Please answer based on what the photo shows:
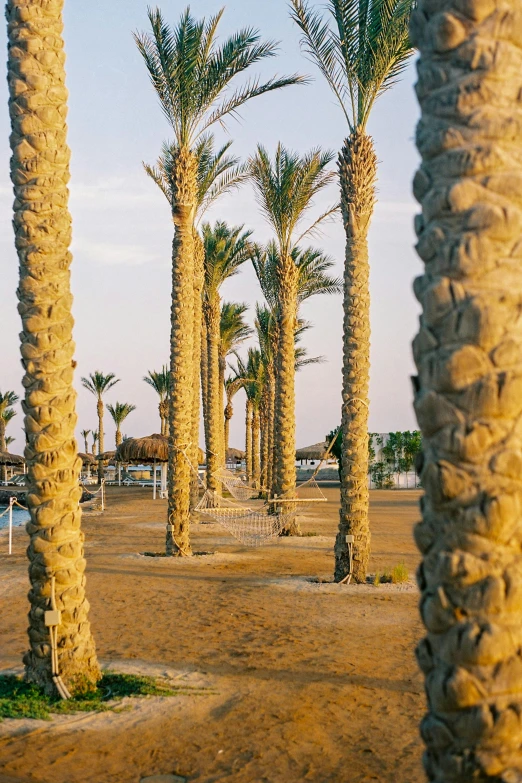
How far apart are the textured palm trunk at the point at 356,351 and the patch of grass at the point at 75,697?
565 centimetres

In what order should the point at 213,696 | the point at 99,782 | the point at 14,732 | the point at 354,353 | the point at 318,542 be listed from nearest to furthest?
the point at 99,782 → the point at 14,732 → the point at 213,696 → the point at 354,353 → the point at 318,542

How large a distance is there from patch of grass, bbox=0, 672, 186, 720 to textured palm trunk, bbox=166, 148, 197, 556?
25.8 ft

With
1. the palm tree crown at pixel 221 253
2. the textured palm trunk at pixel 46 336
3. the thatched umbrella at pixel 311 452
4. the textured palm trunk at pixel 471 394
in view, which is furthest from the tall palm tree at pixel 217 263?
the thatched umbrella at pixel 311 452

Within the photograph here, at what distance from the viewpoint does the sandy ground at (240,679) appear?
4988 mm

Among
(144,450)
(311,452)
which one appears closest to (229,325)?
(144,450)

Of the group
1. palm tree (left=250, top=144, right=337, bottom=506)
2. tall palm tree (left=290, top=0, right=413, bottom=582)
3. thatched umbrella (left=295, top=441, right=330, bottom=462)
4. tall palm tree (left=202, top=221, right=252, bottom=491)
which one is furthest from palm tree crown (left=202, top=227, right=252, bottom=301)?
A: thatched umbrella (left=295, top=441, right=330, bottom=462)

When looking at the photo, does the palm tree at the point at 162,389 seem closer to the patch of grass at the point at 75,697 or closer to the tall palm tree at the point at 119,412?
the tall palm tree at the point at 119,412

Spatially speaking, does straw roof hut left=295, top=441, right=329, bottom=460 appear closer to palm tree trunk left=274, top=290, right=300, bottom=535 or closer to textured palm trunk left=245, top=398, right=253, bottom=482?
textured palm trunk left=245, top=398, right=253, bottom=482

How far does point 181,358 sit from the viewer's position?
1514cm

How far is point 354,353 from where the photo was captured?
12383 millimetres

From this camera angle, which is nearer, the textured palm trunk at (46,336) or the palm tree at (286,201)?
the textured palm trunk at (46,336)

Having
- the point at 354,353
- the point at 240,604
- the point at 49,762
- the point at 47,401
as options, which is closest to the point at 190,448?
the point at 354,353

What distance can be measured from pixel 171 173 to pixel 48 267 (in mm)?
9825

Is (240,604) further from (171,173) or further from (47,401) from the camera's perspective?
(171,173)
